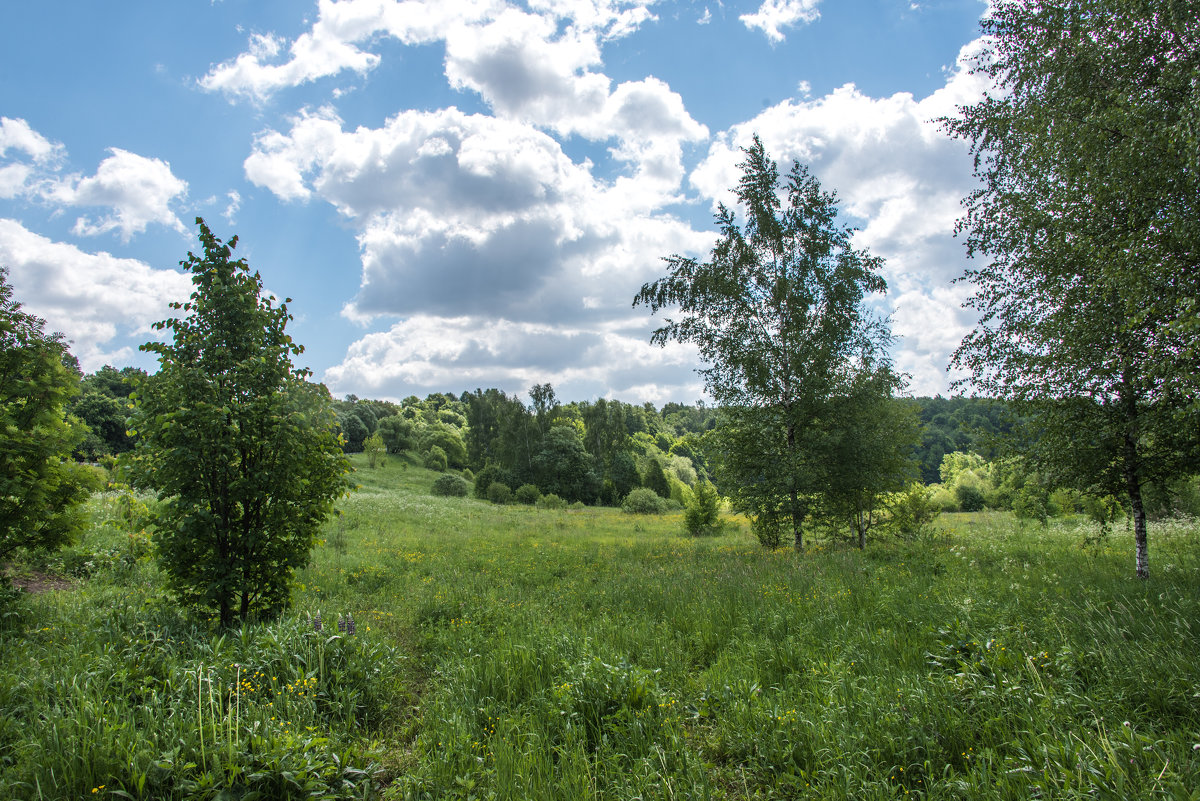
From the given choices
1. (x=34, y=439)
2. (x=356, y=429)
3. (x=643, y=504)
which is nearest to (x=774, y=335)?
(x=34, y=439)

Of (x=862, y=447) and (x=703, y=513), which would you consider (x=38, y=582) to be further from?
(x=703, y=513)

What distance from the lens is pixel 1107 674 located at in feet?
12.7

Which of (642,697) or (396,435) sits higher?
(396,435)

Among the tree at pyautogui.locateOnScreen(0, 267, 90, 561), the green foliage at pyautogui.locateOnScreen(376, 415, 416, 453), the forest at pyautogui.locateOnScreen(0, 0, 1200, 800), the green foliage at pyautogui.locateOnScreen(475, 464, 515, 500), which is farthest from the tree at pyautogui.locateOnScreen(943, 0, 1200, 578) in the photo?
the green foliage at pyautogui.locateOnScreen(376, 415, 416, 453)

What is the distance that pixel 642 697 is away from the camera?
4.37 meters

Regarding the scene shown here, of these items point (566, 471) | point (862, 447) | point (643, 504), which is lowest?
point (643, 504)

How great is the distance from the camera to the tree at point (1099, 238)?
19.2 feet

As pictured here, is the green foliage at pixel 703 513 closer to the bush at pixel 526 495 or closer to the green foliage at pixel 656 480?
the bush at pixel 526 495

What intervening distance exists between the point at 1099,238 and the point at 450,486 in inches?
1939

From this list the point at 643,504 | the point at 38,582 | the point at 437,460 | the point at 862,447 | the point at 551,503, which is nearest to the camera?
the point at 38,582

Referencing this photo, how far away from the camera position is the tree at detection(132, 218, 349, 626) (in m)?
6.02

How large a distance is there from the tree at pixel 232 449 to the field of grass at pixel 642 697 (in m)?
0.79

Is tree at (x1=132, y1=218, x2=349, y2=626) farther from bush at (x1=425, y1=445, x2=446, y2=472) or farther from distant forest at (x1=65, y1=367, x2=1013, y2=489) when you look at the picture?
bush at (x1=425, y1=445, x2=446, y2=472)

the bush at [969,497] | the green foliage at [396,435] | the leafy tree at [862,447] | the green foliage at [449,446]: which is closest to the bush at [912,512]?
the leafy tree at [862,447]
